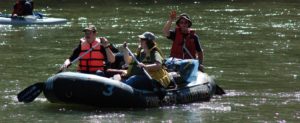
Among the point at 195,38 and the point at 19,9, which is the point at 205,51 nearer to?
the point at 195,38

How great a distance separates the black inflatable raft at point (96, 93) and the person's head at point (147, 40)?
76 centimetres

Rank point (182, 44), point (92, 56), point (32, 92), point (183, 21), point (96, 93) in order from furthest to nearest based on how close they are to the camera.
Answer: point (182, 44), point (183, 21), point (92, 56), point (32, 92), point (96, 93)

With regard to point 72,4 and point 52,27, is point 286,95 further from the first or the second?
point 72,4

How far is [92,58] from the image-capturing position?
14.7 meters

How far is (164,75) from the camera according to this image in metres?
14.6

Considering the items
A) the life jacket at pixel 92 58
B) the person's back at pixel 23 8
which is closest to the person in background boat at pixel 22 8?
the person's back at pixel 23 8

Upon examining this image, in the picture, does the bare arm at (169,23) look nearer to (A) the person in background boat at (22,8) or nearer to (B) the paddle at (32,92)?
(B) the paddle at (32,92)

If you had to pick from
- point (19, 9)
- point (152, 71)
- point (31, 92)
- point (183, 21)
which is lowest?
point (19, 9)

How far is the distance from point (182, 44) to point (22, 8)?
1747 cm

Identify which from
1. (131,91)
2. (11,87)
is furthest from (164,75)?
(11,87)

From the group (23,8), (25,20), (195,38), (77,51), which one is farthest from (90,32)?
(23,8)

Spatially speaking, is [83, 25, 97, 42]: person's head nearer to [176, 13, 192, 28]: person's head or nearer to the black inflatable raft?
the black inflatable raft

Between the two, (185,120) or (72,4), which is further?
(72,4)

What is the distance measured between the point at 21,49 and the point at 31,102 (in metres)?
10.1
